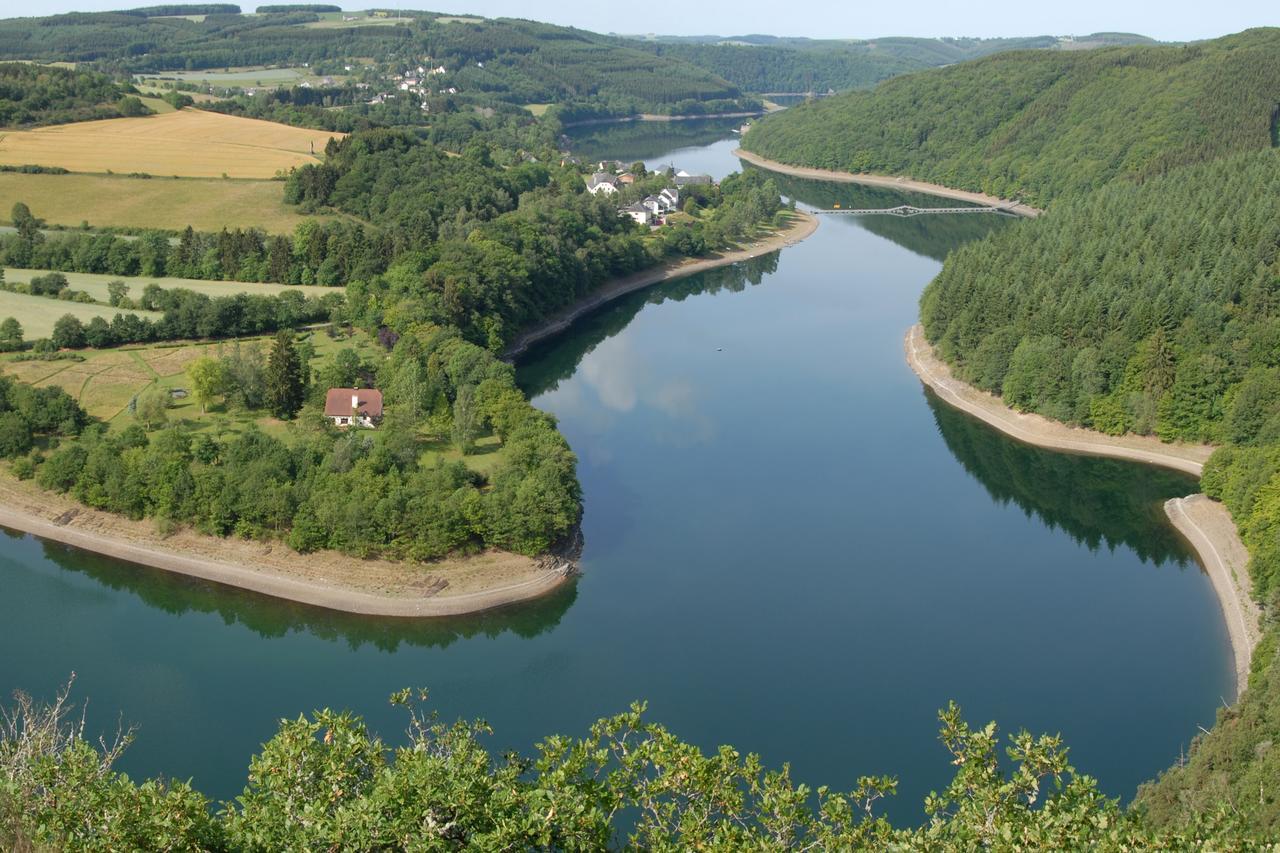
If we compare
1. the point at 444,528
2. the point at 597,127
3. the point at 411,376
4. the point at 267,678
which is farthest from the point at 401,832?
the point at 597,127

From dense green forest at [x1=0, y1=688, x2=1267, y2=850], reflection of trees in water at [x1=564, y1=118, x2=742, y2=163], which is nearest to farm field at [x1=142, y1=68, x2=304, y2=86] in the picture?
reflection of trees in water at [x1=564, y1=118, x2=742, y2=163]

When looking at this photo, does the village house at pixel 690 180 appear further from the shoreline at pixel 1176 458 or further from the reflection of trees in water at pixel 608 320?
the shoreline at pixel 1176 458

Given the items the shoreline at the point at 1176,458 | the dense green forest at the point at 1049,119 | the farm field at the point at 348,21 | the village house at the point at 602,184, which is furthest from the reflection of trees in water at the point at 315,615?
the farm field at the point at 348,21

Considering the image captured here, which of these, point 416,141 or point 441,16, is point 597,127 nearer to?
point 441,16

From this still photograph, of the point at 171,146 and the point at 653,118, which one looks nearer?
the point at 171,146

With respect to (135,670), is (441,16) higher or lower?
higher

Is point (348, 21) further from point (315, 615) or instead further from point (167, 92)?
point (315, 615)

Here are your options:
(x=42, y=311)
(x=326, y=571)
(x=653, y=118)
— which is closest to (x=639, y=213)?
(x=42, y=311)
